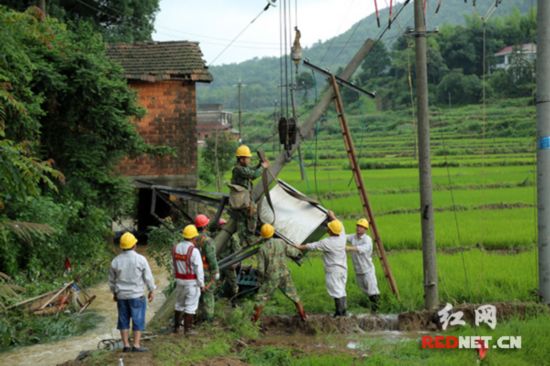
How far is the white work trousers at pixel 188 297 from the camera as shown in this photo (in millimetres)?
9070

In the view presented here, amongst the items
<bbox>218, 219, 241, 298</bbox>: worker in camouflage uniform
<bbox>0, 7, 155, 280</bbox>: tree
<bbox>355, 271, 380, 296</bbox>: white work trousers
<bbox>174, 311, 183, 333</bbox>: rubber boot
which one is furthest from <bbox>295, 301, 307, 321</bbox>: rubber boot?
<bbox>0, 7, 155, 280</bbox>: tree

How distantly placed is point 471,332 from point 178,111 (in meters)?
13.1

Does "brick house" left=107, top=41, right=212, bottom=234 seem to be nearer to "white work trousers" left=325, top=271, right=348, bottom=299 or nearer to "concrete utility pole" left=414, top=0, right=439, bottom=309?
"white work trousers" left=325, top=271, right=348, bottom=299

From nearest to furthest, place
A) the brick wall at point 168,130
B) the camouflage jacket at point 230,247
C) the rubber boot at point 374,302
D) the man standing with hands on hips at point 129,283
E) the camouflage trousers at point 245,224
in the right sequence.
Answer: the man standing with hands on hips at point 129,283, the camouflage trousers at point 245,224, the rubber boot at point 374,302, the camouflage jacket at point 230,247, the brick wall at point 168,130

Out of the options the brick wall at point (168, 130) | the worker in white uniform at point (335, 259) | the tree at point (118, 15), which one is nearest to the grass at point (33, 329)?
the worker in white uniform at point (335, 259)

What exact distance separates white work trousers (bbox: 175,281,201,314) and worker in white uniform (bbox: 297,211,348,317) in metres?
1.96

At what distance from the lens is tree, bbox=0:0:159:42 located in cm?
3123

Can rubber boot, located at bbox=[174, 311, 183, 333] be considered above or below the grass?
above

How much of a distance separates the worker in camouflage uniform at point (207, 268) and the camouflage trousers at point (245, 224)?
1.19 metres

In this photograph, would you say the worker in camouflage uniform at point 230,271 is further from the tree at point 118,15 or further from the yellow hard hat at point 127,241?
the tree at point 118,15

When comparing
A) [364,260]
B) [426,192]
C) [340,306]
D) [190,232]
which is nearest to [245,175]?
[190,232]

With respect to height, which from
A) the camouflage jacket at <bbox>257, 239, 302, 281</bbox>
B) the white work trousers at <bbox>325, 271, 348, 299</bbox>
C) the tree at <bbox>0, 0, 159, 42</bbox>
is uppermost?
the tree at <bbox>0, 0, 159, 42</bbox>

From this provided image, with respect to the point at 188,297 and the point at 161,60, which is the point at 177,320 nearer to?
the point at 188,297

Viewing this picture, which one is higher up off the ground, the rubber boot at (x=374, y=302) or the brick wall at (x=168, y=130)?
the brick wall at (x=168, y=130)
